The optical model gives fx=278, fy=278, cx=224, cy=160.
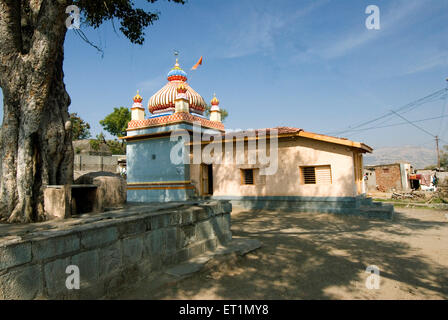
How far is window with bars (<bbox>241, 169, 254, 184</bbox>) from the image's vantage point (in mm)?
13031

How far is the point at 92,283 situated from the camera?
10.9ft

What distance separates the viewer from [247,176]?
13156mm

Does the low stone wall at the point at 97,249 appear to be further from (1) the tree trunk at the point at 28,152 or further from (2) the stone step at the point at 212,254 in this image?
(1) the tree trunk at the point at 28,152

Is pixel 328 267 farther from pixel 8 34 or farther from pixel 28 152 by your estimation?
pixel 8 34

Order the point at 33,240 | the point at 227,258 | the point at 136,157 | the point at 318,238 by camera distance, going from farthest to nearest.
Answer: the point at 136,157 < the point at 318,238 < the point at 227,258 < the point at 33,240

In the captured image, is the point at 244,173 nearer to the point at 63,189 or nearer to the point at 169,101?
the point at 169,101

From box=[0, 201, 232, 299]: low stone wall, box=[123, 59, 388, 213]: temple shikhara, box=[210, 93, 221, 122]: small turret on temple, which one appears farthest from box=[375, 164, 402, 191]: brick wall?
box=[0, 201, 232, 299]: low stone wall

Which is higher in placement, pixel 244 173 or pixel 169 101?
pixel 169 101

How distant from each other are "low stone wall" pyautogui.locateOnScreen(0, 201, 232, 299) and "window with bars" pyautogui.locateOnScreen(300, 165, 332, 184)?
7.58m

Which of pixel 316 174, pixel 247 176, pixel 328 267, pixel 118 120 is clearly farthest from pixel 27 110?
pixel 118 120

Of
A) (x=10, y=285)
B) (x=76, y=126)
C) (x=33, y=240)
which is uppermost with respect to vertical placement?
(x=76, y=126)

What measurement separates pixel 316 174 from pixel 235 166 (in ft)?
12.3

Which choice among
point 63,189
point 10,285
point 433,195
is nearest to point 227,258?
point 63,189
